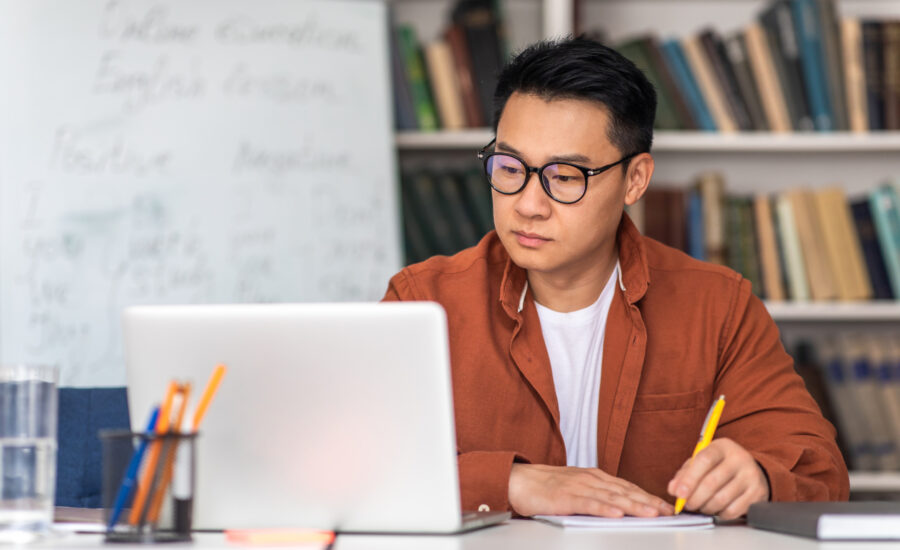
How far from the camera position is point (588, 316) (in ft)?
5.81

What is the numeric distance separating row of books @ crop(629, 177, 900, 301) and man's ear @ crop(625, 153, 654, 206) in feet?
2.69

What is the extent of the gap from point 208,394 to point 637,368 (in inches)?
34.5

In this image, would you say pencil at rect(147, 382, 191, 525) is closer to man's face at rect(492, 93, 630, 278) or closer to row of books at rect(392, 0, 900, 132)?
man's face at rect(492, 93, 630, 278)

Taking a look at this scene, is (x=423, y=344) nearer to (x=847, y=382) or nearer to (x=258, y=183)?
(x=258, y=183)

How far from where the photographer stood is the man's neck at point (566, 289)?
5.87 ft

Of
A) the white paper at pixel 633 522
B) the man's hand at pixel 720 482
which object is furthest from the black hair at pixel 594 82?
the white paper at pixel 633 522

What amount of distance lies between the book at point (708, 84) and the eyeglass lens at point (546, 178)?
1208 millimetres

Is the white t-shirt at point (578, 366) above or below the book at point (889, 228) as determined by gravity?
below

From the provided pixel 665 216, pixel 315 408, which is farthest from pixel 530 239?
pixel 665 216

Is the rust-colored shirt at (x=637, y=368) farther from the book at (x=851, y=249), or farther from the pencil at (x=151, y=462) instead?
the book at (x=851, y=249)

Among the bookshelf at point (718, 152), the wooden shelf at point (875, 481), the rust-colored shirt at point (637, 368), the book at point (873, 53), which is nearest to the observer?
the rust-colored shirt at point (637, 368)

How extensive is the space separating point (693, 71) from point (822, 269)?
63cm

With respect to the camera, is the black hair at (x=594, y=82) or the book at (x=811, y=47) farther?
the book at (x=811, y=47)

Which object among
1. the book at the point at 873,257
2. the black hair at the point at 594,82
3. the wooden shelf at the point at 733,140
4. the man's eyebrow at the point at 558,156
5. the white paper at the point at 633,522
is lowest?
the white paper at the point at 633,522
